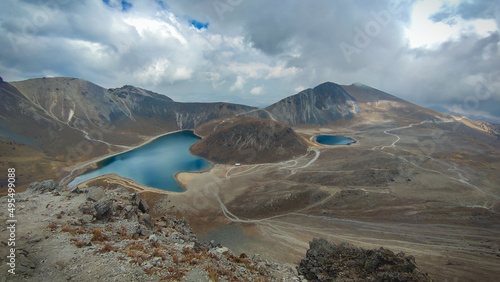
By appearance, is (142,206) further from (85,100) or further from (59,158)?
(85,100)

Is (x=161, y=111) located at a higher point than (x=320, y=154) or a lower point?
higher

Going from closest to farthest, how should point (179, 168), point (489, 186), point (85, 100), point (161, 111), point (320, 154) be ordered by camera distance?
point (489, 186) < point (179, 168) < point (320, 154) < point (85, 100) < point (161, 111)

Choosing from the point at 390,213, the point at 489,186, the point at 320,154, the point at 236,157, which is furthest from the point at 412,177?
the point at 236,157

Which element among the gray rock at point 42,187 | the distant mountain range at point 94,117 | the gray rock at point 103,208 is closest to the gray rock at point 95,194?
the gray rock at point 103,208

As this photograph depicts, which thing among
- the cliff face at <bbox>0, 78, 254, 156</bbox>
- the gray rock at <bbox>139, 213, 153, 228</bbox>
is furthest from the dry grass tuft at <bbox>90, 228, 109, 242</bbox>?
the cliff face at <bbox>0, 78, 254, 156</bbox>

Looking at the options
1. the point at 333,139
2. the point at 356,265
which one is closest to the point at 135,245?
the point at 356,265

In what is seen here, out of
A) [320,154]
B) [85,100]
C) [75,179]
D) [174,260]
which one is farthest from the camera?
[85,100]

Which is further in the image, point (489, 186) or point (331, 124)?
point (331, 124)
